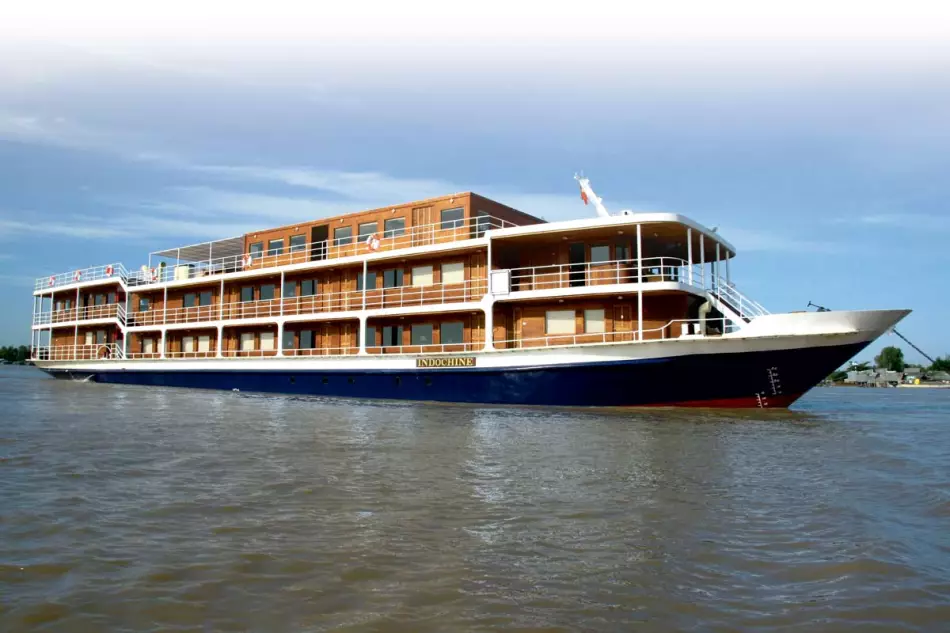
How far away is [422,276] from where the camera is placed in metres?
23.9

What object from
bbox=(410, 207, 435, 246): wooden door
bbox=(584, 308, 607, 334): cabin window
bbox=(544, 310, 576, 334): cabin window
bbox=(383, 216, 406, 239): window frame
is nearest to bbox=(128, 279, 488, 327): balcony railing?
bbox=(410, 207, 435, 246): wooden door

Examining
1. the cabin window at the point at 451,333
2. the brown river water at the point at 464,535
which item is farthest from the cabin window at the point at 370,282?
the brown river water at the point at 464,535

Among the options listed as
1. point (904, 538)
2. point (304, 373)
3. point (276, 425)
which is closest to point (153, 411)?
point (276, 425)

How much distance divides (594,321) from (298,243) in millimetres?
13763

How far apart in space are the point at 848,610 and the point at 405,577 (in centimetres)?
299

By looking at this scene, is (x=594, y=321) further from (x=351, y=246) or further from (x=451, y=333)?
(x=351, y=246)

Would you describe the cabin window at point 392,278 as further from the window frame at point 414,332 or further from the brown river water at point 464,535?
the brown river water at point 464,535

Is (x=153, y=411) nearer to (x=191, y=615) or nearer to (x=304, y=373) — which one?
(x=304, y=373)

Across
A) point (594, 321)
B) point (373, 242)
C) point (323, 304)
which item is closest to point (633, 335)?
point (594, 321)

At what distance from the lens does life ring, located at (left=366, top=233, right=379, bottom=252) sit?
24656 millimetres

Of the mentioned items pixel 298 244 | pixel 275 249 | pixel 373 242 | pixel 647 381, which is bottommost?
pixel 647 381

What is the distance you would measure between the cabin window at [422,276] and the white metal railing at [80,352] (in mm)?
17828

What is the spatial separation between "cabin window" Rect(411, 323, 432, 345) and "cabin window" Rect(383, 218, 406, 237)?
11.5 feet

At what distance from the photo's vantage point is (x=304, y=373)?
24703mm
